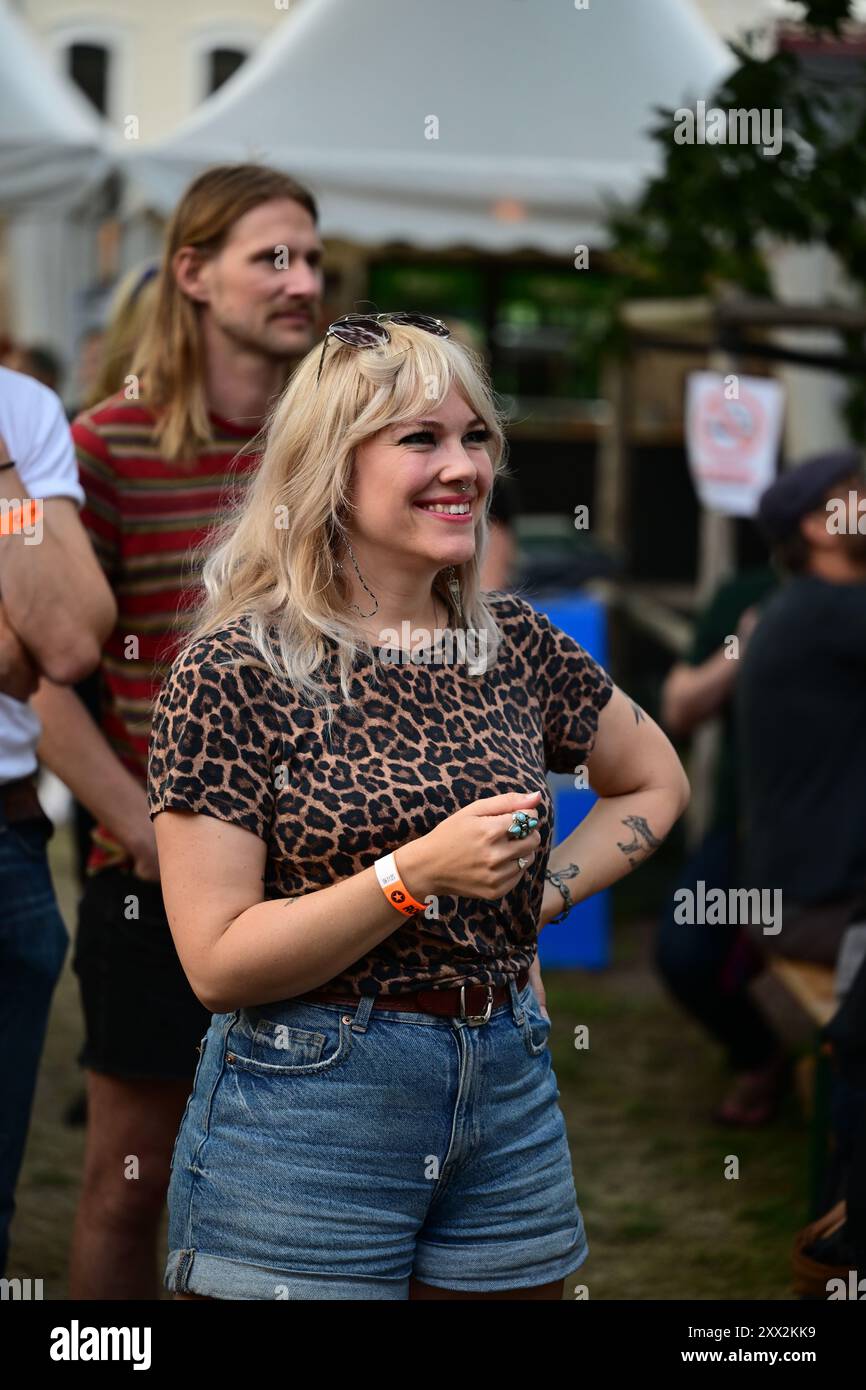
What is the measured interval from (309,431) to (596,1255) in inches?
107

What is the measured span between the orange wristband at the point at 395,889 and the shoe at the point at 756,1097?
11.3 ft

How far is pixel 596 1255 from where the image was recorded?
4188mm

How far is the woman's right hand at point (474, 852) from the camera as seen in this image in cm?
188

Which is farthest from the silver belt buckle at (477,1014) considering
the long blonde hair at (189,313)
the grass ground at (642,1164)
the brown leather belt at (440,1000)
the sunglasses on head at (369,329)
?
the grass ground at (642,1164)

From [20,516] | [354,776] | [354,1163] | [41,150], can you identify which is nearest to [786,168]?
[20,516]

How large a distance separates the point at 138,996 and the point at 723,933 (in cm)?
263

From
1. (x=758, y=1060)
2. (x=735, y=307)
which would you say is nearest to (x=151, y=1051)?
(x=758, y=1060)

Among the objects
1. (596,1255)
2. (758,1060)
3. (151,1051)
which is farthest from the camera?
(758,1060)

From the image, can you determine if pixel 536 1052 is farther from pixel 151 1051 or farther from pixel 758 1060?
pixel 758 1060

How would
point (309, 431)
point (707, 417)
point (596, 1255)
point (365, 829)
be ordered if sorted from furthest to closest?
1. point (707, 417)
2. point (596, 1255)
3. point (309, 431)
4. point (365, 829)

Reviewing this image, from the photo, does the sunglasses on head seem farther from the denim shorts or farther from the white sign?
the white sign

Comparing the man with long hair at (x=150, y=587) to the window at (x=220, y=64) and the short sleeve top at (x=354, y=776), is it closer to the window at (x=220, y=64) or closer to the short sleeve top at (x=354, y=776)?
the short sleeve top at (x=354, y=776)

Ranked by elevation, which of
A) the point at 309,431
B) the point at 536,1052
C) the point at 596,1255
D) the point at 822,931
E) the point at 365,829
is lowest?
the point at 596,1255

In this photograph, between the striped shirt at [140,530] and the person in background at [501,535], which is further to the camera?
the person in background at [501,535]
